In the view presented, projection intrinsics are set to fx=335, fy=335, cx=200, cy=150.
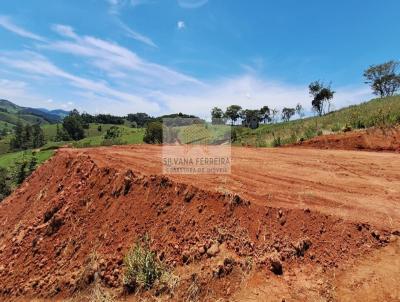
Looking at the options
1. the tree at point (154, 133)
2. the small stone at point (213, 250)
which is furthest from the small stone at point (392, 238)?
the tree at point (154, 133)

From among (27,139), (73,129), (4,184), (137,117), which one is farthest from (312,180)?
(137,117)

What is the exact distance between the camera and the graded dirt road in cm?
570

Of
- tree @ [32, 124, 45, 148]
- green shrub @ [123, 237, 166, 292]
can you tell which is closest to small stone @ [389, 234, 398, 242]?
green shrub @ [123, 237, 166, 292]

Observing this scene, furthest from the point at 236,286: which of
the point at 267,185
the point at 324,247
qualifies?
the point at 267,185

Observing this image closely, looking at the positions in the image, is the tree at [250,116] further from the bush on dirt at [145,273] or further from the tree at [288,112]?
the bush on dirt at [145,273]

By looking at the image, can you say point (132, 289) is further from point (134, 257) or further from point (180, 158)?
point (180, 158)

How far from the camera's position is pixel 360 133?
12617mm

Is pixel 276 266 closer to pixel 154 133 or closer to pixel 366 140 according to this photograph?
pixel 366 140

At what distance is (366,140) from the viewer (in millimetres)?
12102

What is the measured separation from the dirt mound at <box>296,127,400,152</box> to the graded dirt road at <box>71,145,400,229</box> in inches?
69.1

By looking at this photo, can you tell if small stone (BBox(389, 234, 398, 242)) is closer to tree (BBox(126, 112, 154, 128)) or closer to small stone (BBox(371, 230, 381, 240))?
small stone (BBox(371, 230, 381, 240))

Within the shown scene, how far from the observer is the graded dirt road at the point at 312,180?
5695 millimetres

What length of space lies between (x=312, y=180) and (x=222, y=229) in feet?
9.09

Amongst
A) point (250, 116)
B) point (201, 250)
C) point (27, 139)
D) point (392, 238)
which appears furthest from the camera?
point (27, 139)
